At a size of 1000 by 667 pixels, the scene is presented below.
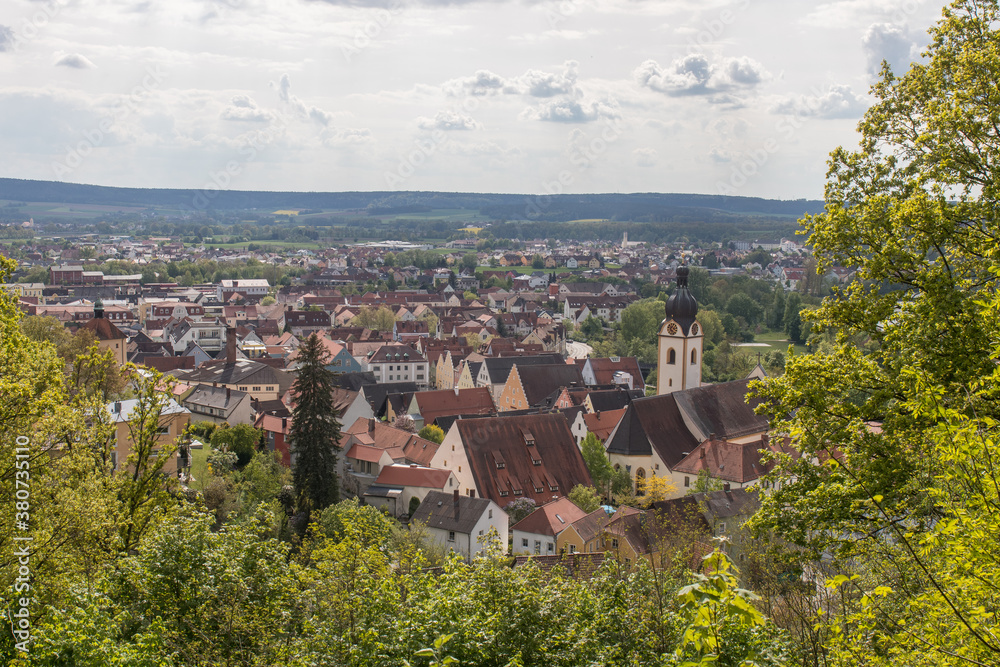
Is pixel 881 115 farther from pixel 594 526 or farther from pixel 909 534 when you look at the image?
pixel 594 526

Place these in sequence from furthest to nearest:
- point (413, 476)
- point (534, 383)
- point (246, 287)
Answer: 1. point (246, 287)
2. point (534, 383)
3. point (413, 476)

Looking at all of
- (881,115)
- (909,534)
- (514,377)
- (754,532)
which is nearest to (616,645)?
(754,532)

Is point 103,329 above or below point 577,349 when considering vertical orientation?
above

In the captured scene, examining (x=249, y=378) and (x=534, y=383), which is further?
(x=534, y=383)

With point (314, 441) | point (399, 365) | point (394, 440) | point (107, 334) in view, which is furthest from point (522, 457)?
point (399, 365)

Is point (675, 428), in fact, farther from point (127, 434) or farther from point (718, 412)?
point (127, 434)

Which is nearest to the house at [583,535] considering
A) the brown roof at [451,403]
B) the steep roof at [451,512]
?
the steep roof at [451,512]

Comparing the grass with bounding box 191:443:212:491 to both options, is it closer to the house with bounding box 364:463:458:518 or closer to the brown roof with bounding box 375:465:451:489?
the house with bounding box 364:463:458:518
